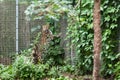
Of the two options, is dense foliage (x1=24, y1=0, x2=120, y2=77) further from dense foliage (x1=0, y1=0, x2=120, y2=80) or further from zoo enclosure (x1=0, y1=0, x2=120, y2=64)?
zoo enclosure (x1=0, y1=0, x2=120, y2=64)

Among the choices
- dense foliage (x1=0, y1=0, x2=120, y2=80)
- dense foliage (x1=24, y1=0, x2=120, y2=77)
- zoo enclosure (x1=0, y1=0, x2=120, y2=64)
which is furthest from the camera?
zoo enclosure (x1=0, y1=0, x2=120, y2=64)

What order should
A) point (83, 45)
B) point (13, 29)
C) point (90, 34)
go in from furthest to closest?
point (13, 29) < point (83, 45) < point (90, 34)

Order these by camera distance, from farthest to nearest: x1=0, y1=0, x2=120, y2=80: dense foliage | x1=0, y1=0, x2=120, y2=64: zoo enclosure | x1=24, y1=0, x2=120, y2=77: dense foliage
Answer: x1=0, y1=0, x2=120, y2=64: zoo enclosure
x1=24, y1=0, x2=120, y2=77: dense foliage
x1=0, y1=0, x2=120, y2=80: dense foliage

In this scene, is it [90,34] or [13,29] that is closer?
[90,34]

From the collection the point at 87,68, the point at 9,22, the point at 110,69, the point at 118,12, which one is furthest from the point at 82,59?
the point at 9,22

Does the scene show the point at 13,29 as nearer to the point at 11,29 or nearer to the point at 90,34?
the point at 11,29

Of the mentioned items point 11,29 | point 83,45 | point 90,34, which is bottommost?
point 83,45

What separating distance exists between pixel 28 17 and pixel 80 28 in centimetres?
170

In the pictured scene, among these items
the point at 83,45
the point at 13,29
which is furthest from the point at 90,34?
the point at 13,29

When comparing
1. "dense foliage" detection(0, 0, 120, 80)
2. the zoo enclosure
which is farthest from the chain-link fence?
"dense foliage" detection(0, 0, 120, 80)

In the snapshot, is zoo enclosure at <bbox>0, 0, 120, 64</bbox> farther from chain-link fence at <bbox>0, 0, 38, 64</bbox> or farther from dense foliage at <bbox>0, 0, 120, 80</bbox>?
A: dense foliage at <bbox>0, 0, 120, 80</bbox>

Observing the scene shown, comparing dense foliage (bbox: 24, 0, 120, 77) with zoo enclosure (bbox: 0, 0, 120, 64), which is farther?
zoo enclosure (bbox: 0, 0, 120, 64)

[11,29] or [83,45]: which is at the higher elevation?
[11,29]

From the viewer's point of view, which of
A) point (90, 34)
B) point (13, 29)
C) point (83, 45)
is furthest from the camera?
point (13, 29)
